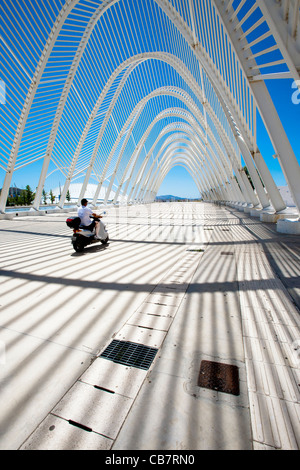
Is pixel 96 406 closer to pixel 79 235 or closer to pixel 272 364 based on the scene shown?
pixel 272 364

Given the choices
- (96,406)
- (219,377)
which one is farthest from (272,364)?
(96,406)

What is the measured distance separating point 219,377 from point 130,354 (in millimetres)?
719

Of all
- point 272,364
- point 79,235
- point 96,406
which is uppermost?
point 79,235

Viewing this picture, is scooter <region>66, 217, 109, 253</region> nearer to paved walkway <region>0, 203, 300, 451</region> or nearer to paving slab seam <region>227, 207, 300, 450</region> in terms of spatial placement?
paved walkway <region>0, 203, 300, 451</region>

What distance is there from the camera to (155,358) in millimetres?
1859

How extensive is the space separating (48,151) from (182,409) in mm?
19583

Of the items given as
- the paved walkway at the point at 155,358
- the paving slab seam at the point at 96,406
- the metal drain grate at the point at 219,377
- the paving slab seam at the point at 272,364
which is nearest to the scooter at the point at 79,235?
the paved walkway at the point at 155,358

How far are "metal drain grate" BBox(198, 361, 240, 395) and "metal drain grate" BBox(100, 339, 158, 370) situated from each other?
1.38 feet

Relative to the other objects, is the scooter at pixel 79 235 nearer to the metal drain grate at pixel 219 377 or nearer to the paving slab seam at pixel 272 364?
the paving slab seam at pixel 272 364

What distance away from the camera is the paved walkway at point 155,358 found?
1.28m

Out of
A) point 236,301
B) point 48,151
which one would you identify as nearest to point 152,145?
point 48,151

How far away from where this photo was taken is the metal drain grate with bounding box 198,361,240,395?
1539mm

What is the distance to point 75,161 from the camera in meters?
21.1
